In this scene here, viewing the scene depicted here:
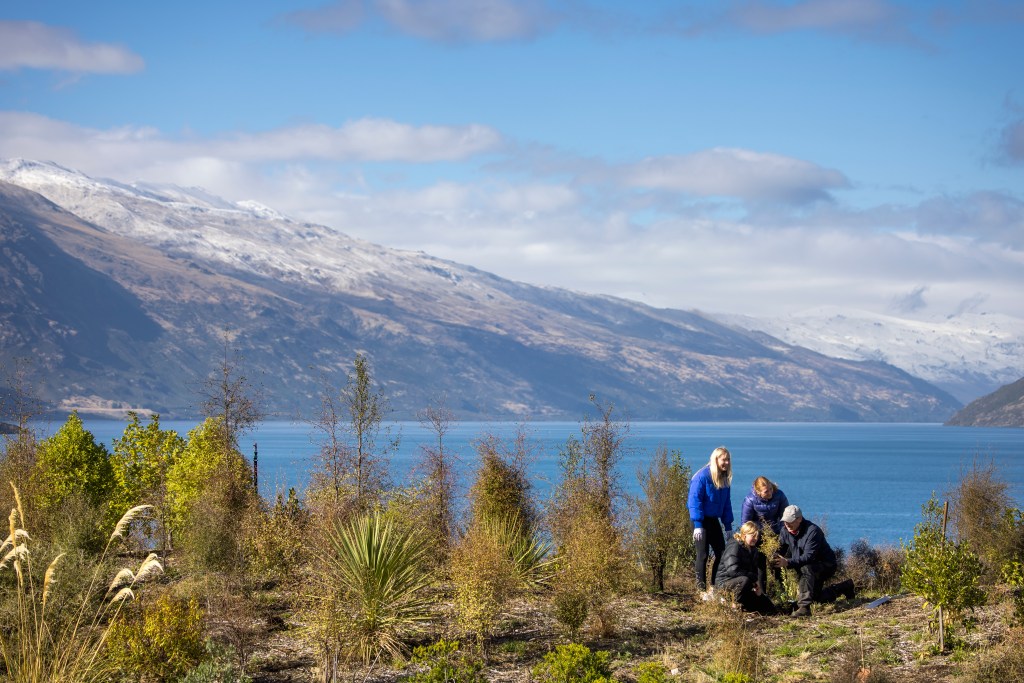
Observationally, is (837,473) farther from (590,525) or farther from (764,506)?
(590,525)

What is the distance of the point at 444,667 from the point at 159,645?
3.23m

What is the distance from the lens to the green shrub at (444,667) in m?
10.3

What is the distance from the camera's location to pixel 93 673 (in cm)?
1031

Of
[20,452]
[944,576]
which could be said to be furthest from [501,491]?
[20,452]

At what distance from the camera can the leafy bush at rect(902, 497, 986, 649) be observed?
11.4 meters

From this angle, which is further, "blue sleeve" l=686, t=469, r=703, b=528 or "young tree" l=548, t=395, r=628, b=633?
"blue sleeve" l=686, t=469, r=703, b=528

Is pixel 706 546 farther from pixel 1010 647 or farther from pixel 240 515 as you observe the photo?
pixel 240 515

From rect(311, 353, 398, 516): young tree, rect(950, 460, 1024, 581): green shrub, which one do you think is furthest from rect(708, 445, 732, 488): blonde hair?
rect(311, 353, 398, 516): young tree

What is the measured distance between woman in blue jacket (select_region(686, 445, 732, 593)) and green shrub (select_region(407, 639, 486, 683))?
4.14 metres

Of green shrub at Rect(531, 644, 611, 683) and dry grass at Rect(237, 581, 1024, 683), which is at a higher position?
green shrub at Rect(531, 644, 611, 683)

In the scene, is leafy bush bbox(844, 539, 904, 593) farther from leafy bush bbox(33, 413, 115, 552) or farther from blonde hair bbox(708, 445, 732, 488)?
leafy bush bbox(33, 413, 115, 552)

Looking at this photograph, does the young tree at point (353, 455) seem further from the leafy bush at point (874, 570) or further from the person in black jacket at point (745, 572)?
the leafy bush at point (874, 570)

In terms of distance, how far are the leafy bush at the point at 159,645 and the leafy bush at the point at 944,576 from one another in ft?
26.3

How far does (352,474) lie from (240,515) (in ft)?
9.98
